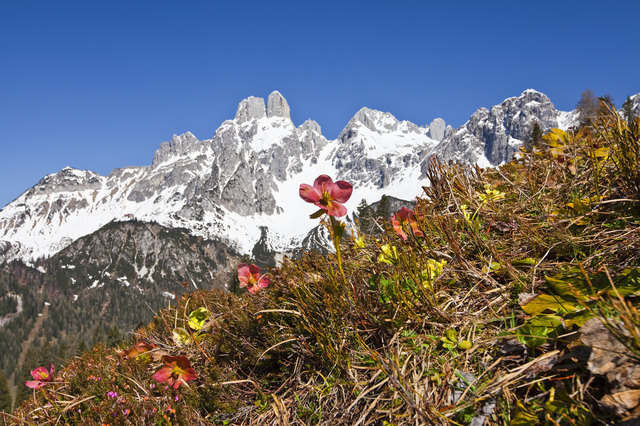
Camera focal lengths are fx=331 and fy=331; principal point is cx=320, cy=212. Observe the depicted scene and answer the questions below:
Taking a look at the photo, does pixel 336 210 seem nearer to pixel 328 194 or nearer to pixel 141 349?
pixel 328 194

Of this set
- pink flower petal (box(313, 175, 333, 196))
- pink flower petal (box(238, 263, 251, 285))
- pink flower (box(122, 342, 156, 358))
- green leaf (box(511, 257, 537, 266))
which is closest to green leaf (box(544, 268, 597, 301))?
green leaf (box(511, 257, 537, 266))

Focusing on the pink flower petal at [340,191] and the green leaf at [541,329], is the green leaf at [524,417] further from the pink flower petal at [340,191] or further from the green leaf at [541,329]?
the pink flower petal at [340,191]

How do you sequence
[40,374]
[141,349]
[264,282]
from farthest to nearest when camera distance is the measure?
[40,374], [141,349], [264,282]

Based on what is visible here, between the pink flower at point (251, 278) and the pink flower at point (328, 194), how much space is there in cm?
120

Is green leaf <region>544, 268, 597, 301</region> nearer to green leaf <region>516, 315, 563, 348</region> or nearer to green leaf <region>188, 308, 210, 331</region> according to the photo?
green leaf <region>516, 315, 563, 348</region>

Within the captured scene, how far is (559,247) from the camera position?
1787 mm

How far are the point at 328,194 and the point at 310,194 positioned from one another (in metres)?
0.10

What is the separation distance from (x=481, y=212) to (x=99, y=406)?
3.27 m

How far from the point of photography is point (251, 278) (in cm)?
273

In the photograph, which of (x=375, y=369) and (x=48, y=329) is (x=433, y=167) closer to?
(x=375, y=369)

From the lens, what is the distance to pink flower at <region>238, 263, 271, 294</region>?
2.66 meters

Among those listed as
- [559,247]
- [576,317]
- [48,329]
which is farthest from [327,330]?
[48,329]

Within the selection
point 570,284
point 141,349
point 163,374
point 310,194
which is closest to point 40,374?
point 141,349

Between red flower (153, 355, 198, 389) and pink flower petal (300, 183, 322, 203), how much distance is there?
4.63 ft
